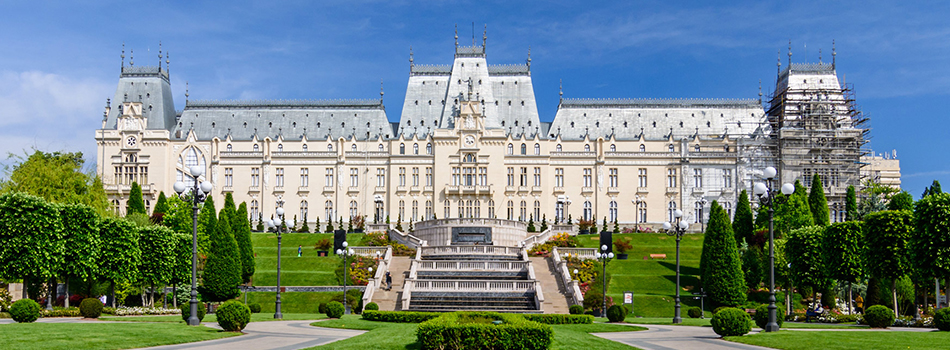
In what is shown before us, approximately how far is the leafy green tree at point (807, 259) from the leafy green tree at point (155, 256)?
3929 centimetres

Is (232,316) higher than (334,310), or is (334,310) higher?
(232,316)

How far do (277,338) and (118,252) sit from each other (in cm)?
2304

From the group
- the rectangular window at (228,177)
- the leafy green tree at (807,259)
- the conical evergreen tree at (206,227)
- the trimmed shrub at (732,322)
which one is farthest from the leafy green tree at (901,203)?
the rectangular window at (228,177)

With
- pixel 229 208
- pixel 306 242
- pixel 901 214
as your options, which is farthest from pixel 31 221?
pixel 901 214

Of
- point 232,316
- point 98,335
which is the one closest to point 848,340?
point 232,316

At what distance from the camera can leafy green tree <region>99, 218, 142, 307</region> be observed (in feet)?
163

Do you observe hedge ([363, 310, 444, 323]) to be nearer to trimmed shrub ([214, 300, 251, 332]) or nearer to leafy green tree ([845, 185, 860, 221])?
trimmed shrub ([214, 300, 251, 332])

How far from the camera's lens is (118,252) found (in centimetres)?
4988

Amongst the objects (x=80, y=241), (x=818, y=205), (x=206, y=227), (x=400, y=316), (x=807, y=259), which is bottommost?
(x=400, y=316)

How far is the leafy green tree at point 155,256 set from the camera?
175 ft

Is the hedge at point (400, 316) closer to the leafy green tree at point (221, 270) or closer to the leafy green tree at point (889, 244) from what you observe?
the leafy green tree at point (221, 270)

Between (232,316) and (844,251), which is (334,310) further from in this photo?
(844,251)

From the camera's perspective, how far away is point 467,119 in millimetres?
99500

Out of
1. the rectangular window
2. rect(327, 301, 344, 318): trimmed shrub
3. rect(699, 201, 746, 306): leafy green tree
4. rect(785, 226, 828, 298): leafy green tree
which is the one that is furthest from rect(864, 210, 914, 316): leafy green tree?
the rectangular window
